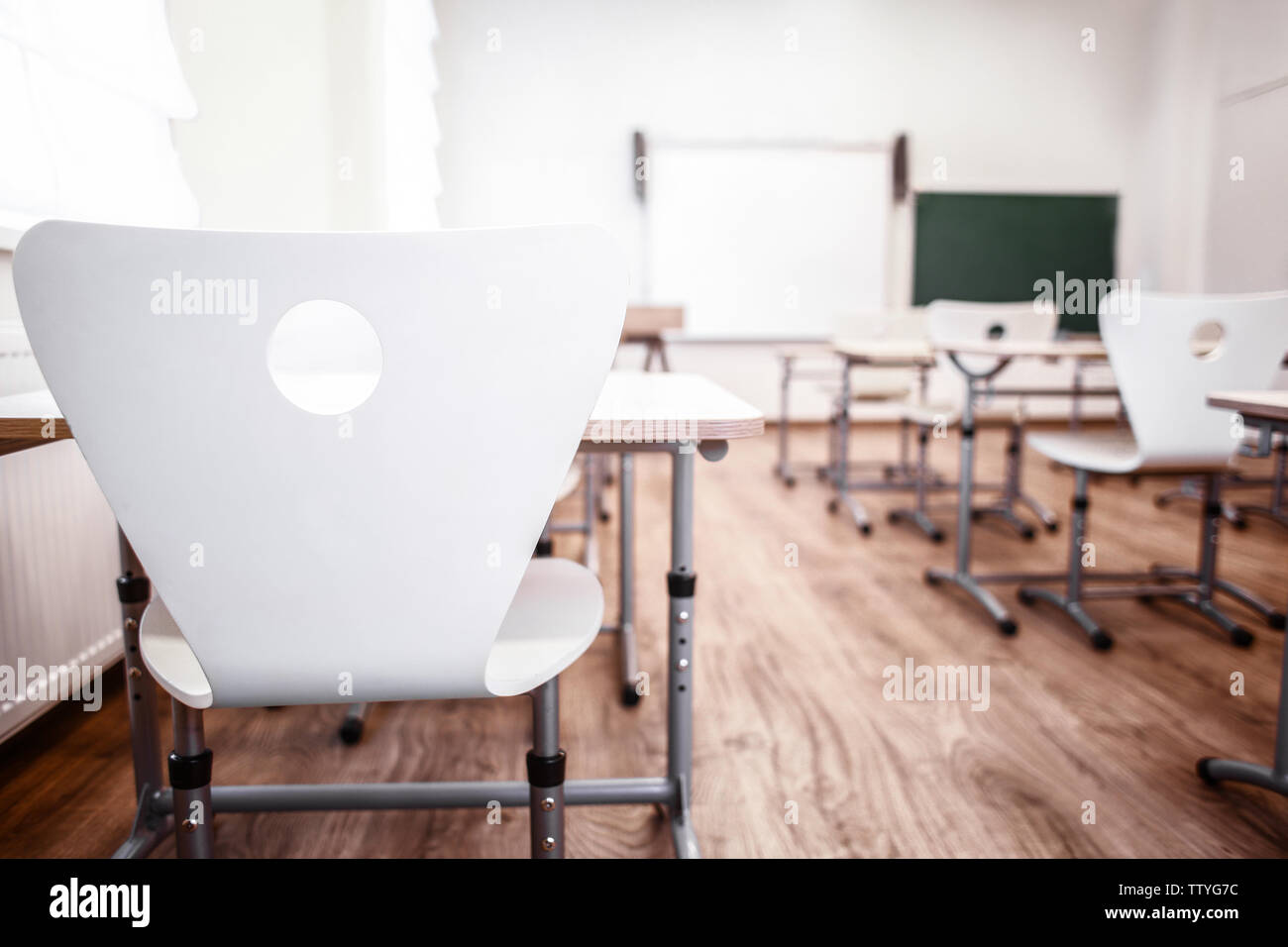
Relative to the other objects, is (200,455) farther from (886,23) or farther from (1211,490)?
(886,23)

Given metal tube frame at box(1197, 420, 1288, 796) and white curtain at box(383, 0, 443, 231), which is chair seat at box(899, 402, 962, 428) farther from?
white curtain at box(383, 0, 443, 231)

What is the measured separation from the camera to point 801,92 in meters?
6.18

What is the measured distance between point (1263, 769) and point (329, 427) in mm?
1633

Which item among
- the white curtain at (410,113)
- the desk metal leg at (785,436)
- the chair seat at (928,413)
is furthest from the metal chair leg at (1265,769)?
the desk metal leg at (785,436)

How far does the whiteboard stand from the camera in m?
6.21

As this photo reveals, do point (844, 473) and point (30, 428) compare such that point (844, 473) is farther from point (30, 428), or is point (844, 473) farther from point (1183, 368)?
point (30, 428)

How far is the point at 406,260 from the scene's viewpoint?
64 cm

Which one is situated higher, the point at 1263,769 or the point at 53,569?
the point at 53,569

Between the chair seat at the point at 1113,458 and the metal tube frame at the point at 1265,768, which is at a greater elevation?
the chair seat at the point at 1113,458

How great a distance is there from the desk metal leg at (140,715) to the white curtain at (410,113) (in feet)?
3.36

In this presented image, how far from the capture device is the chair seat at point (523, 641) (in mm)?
814

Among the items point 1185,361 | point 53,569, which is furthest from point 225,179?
point 1185,361

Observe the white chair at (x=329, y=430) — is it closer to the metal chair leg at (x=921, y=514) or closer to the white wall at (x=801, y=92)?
the metal chair leg at (x=921, y=514)
